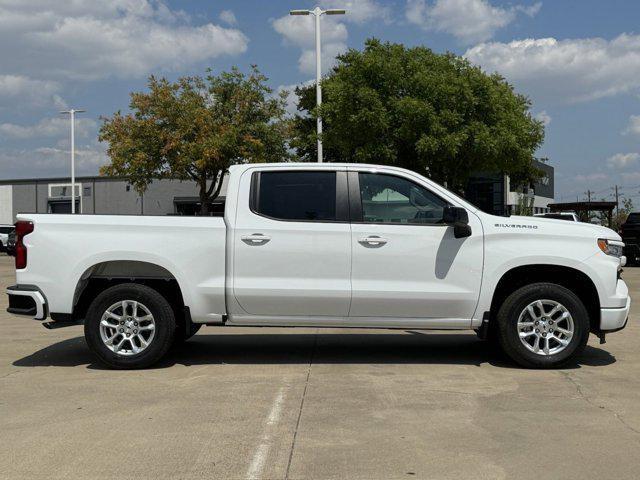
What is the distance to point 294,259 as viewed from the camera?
6805mm

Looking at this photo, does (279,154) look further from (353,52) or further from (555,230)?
(555,230)

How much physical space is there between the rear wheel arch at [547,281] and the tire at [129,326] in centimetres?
321

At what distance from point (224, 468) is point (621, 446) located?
253 centimetres

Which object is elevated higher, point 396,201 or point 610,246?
point 396,201

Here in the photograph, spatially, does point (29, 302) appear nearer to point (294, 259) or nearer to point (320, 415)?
point (294, 259)

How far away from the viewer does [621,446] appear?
15.0 ft

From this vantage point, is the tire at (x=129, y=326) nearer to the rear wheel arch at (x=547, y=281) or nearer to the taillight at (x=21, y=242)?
the taillight at (x=21, y=242)

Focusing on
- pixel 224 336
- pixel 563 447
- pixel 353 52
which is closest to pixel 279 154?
pixel 353 52

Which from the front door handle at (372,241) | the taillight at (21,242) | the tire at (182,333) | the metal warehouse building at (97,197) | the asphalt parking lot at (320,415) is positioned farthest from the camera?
the metal warehouse building at (97,197)

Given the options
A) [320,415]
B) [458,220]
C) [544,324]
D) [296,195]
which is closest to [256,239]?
Answer: [296,195]

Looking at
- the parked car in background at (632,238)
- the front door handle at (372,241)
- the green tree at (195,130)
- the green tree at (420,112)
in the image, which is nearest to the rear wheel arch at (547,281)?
the front door handle at (372,241)

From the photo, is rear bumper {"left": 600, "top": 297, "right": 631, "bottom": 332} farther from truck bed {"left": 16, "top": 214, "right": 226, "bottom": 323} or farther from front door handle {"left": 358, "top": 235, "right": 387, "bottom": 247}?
truck bed {"left": 16, "top": 214, "right": 226, "bottom": 323}

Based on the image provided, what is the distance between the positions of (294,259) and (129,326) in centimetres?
174

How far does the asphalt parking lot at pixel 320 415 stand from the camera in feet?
13.9
